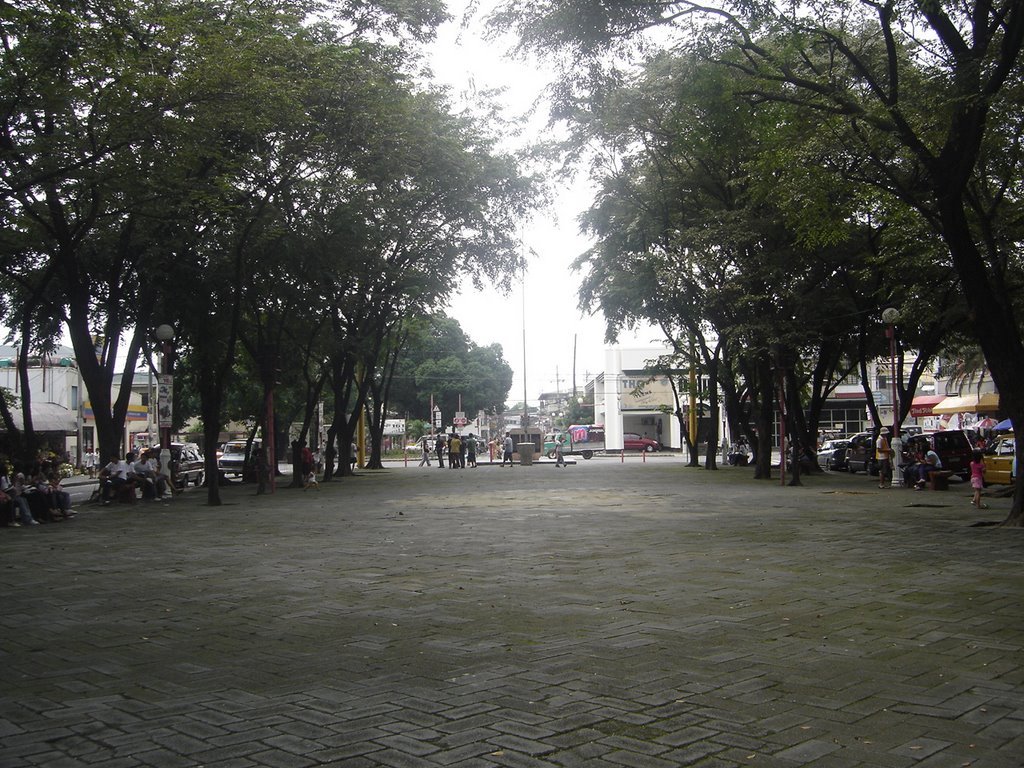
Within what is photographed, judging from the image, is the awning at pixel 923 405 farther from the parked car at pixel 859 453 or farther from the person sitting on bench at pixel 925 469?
the person sitting on bench at pixel 925 469

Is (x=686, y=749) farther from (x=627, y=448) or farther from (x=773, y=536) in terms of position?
(x=627, y=448)

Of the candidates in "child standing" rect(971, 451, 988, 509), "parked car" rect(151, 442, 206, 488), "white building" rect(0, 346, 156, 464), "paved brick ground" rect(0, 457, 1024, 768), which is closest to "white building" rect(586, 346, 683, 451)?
"white building" rect(0, 346, 156, 464)

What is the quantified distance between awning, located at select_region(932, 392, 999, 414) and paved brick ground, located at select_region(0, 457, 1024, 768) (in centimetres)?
2127

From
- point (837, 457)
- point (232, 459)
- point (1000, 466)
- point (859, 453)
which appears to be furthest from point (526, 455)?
point (1000, 466)

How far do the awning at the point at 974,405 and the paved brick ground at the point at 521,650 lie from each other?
21270 mm

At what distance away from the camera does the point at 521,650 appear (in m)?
5.93

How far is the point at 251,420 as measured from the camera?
40.8 m

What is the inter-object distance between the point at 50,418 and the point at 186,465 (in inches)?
562

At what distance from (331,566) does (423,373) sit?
66.8 metres

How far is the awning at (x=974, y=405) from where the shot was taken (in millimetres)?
31250

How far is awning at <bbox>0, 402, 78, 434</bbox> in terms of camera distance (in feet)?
128

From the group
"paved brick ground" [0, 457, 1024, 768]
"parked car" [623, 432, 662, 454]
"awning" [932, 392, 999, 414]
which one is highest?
"awning" [932, 392, 999, 414]

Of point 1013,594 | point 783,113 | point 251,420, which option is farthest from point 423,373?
point 1013,594

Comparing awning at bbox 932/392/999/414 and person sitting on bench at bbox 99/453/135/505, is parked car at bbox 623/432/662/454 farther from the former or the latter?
person sitting on bench at bbox 99/453/135/505
